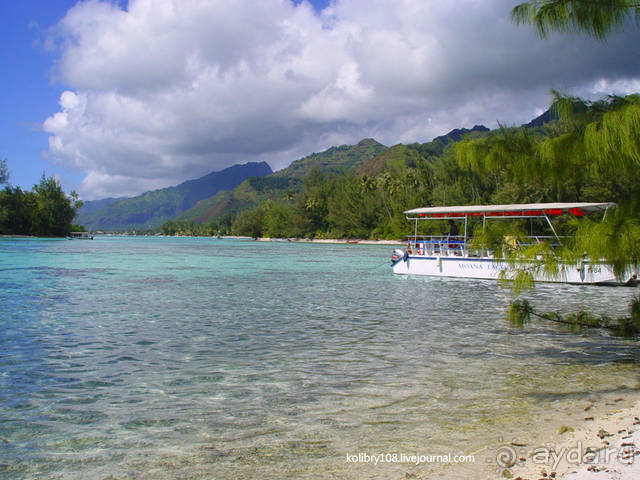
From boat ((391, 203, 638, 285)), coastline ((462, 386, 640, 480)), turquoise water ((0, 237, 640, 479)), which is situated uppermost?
boat ((391, 203, 638, 285))

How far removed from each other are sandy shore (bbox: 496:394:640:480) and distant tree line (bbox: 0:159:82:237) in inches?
5076

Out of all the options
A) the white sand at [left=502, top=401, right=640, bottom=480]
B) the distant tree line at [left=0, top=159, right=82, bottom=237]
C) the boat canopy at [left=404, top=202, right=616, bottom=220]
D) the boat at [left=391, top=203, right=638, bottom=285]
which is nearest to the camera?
the white sand at [left=502, top=401, right=640, bottom=480]

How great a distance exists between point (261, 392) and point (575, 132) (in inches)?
205

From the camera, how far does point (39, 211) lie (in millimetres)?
120188

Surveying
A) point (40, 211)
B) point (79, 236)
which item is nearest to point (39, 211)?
point (40, 211)

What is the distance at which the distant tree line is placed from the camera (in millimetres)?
112969

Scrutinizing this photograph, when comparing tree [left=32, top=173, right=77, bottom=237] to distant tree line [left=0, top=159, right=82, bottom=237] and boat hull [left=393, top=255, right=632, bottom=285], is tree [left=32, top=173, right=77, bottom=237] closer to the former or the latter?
distant tree line [left=0, top=159, right=82, bottom=237]

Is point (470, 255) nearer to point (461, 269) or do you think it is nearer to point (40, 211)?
point (461, 269)

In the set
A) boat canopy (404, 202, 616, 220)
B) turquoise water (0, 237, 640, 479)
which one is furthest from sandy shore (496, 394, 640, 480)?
boat canopy (404, 202, 616, 220)

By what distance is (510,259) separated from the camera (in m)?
5.73

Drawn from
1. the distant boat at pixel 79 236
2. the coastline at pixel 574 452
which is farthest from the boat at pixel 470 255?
the distant boat at pixel 79 236

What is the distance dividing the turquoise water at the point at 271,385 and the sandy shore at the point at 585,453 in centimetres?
36

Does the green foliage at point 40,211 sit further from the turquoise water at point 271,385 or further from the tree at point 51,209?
the turquoise water at point 271,385

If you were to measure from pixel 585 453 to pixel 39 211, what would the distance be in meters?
139
